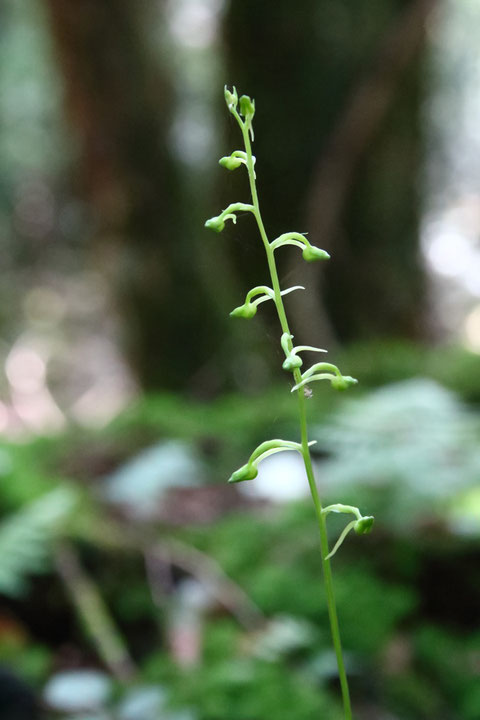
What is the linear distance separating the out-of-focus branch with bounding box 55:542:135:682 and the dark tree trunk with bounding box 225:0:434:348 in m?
1.95

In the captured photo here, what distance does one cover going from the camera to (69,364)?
853 cm

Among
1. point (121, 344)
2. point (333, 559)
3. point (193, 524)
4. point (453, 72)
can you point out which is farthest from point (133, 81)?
point (453, 72)

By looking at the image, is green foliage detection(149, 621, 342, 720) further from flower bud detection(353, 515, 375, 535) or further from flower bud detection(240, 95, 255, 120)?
flower bud detection(240, 95, 255, 120)

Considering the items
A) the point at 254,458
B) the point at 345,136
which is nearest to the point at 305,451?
the point at 254,458

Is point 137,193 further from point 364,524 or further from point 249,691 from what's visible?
point 364,524

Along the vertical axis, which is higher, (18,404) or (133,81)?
(18,404)

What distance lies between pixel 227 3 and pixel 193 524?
263 cm

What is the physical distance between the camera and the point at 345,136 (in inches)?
133

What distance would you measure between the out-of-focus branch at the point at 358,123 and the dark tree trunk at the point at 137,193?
30.1 inches

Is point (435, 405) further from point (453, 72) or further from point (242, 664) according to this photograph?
point (453, 72)

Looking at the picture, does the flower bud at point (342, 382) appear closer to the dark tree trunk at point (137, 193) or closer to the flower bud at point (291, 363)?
the flower bud at point (291, 363)

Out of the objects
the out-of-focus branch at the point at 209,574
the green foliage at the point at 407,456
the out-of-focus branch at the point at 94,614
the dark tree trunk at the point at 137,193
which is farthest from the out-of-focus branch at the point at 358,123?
the out-of-focus branch at the point at 94,614

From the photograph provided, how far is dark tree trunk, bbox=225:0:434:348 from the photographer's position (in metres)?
3.31

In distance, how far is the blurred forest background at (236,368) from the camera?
1311mm
